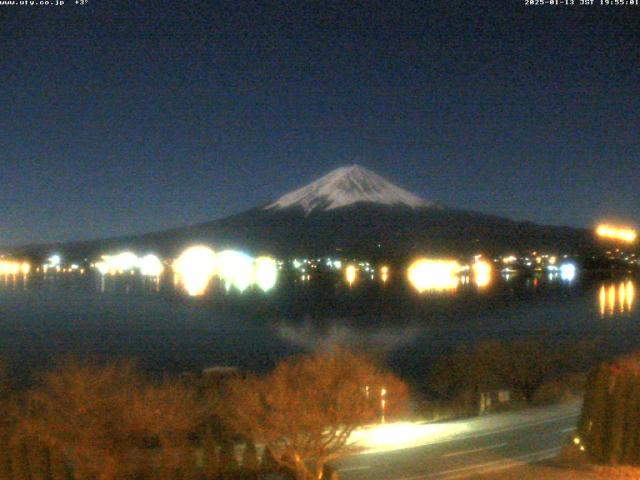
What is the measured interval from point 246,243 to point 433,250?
15.6 m

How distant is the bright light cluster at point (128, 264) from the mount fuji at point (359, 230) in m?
1.40

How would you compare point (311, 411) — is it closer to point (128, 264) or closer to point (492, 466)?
point (492, 466)

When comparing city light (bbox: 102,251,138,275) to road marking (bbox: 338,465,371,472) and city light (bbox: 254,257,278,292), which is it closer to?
city light (bbox: 254,257,278,292)

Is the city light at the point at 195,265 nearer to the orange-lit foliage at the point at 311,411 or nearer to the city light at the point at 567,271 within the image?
the city light at the point at 567,271

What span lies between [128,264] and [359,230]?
21658 millimetres

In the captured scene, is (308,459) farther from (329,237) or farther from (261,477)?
(329,237)

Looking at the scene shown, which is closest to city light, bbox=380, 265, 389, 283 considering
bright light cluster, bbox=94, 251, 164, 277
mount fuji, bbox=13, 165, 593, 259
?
mount fuji, bbox=13, 165, 593, 259

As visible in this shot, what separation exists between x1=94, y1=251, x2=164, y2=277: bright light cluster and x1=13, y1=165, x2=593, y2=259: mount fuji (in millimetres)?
1401

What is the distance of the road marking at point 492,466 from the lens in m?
8.31

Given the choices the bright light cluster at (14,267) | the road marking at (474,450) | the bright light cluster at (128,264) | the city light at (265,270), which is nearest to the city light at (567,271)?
the city light at (265,270)

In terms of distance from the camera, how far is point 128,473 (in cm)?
785

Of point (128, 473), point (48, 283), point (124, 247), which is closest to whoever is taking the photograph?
point (128, 473)

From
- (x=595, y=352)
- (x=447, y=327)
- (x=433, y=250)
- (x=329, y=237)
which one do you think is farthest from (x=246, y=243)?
(x=595, y=352)

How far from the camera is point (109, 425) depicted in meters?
7.65
